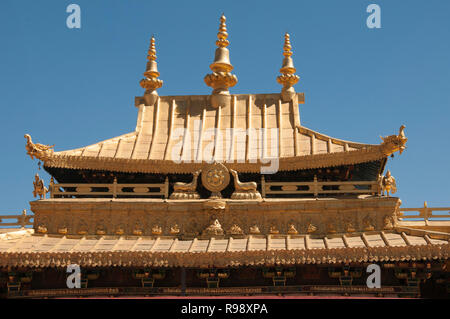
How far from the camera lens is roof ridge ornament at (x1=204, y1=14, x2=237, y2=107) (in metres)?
34.2

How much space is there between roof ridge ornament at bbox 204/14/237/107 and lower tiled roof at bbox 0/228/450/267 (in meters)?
9.48

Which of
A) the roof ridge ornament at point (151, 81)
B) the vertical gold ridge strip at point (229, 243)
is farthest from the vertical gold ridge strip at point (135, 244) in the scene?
the roof ridge ornament at point (151, 81)

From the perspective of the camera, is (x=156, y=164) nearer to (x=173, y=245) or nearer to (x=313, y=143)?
(x=173, y=245)

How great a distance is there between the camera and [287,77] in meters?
34.5

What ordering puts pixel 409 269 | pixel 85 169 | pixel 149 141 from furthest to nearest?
pixel 149 141, pixel 85 169, pixel 409 269

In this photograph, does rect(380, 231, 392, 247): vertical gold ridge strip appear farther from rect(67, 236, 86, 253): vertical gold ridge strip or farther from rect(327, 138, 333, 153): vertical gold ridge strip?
rect(67, 236, 86, 253): vertical gold ridge strip

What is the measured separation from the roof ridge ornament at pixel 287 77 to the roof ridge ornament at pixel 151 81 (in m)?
5.83

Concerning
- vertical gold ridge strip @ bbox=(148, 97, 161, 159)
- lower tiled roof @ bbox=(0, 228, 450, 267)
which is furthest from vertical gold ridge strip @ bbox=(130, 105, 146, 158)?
lower tiled roof @ bbox=(0, 228, 450, 267)

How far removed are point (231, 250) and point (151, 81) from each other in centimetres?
1261

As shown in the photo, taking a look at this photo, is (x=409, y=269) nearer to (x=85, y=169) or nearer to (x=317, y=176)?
(x=317, y=176)

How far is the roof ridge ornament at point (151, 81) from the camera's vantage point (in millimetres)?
34781
